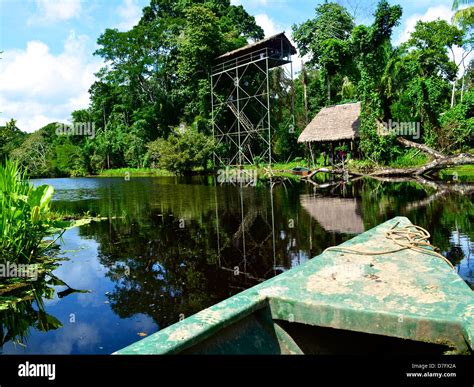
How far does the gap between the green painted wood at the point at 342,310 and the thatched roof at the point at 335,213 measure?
5.58 m

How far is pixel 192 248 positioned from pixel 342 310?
5467mm

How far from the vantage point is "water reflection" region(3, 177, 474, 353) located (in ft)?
14.4

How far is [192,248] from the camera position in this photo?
24.9 feet

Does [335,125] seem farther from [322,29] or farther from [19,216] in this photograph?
[19,216]

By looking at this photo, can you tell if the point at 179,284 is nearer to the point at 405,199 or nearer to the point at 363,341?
the point at 363,341

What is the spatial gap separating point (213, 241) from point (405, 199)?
23.7ft

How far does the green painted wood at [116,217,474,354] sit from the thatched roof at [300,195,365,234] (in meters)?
5.58

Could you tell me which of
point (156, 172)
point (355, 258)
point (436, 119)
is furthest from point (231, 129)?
point (355, 258)

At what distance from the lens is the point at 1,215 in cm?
570

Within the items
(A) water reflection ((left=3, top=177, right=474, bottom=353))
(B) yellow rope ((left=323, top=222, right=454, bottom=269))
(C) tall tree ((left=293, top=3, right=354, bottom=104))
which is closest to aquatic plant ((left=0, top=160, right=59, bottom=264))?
(A) water reflection ((left=3, top=177, right=474, bottom=353))

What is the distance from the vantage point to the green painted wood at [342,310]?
2.06 m

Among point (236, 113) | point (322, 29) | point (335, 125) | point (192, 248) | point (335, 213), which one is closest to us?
point (192, 248)

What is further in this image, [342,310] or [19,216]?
[19,216]

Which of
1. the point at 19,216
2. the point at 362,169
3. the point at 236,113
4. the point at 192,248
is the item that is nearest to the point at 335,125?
the point at 362,169
